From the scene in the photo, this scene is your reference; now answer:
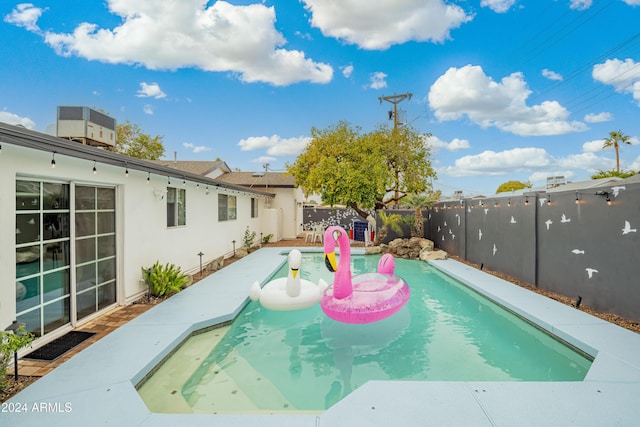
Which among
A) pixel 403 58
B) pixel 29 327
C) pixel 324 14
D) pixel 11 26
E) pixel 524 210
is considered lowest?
pixel 29 327

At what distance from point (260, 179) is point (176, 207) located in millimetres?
11878

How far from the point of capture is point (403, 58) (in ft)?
63.3

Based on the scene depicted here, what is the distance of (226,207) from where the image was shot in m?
12.0

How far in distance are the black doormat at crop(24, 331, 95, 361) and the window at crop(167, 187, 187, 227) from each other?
342 centimetres

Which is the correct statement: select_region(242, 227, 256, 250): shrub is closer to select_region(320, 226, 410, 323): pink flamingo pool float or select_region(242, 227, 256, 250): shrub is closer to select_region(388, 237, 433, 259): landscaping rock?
select_region(388, 237, 433, 259): landscaping rock

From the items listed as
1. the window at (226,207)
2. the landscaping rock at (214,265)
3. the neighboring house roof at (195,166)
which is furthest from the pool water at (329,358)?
the neighboring house roof at (195,166)

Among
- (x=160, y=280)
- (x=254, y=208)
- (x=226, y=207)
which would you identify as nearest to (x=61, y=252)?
(x=160, y=280)

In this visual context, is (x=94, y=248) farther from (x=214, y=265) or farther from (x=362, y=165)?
(x=362, y=165)

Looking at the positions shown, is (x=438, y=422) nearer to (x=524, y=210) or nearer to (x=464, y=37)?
(x=524, y=210)

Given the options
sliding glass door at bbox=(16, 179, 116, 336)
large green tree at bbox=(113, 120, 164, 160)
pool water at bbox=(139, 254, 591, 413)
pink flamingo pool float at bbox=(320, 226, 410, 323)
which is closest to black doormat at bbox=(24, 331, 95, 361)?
sliding glass door at bbox=(16, 179, 116, 336)

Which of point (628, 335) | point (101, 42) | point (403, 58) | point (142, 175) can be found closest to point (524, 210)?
point (628, 335)

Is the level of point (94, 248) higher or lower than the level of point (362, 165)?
lower

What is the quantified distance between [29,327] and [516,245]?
9.89m

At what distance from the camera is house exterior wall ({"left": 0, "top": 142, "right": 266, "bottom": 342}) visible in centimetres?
380
